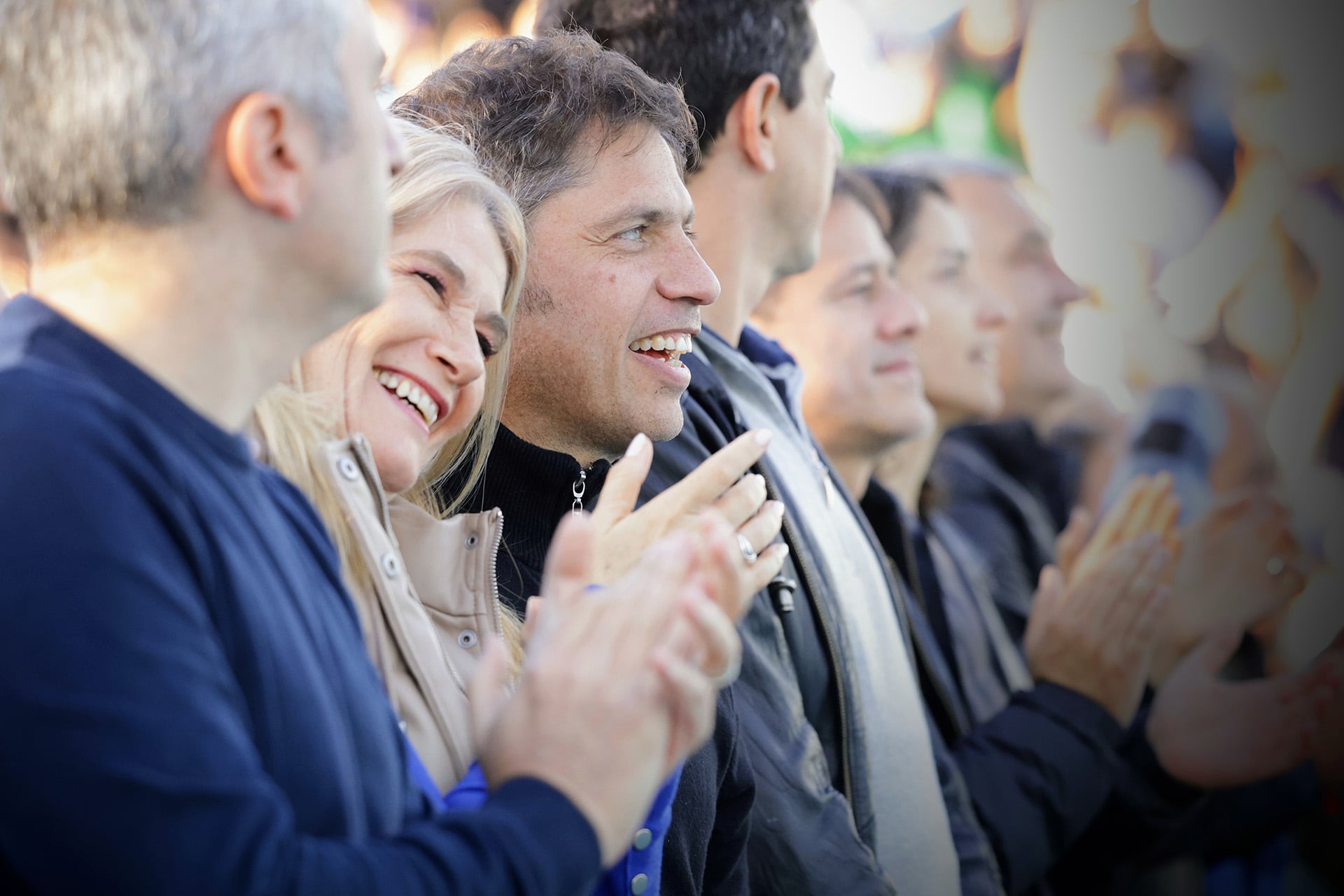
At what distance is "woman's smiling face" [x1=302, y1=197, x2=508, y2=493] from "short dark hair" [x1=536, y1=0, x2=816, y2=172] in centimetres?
84

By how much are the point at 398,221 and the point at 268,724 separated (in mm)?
643

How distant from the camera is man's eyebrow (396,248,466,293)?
121 centimetres

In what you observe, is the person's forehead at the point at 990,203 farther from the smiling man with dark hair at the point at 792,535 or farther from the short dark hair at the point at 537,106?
the short dark hair at the point at 537,106

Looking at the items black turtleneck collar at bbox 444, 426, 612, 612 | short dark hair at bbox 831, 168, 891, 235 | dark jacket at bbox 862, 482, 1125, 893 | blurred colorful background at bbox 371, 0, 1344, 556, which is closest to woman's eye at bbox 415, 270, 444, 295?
black turtleneck collar at bbox 444, 426, 612, 612

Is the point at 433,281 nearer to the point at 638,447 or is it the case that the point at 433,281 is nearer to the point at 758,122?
the point at 638,447

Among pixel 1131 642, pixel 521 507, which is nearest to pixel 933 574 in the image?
pixel 1131 642

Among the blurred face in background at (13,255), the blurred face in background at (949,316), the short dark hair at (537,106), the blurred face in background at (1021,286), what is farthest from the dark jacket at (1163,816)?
the blurred face in background at (13,255)

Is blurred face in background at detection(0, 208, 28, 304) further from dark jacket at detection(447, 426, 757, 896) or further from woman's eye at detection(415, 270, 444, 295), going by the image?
dark jacket at detection(447, 426, 757, 896)

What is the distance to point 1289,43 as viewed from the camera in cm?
387

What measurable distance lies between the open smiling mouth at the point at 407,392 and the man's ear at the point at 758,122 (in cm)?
99

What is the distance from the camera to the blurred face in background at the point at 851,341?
2561mm

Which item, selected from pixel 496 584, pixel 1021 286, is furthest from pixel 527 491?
pixel 1021 286

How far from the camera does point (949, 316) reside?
3.10 m

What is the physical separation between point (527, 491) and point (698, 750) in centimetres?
37
